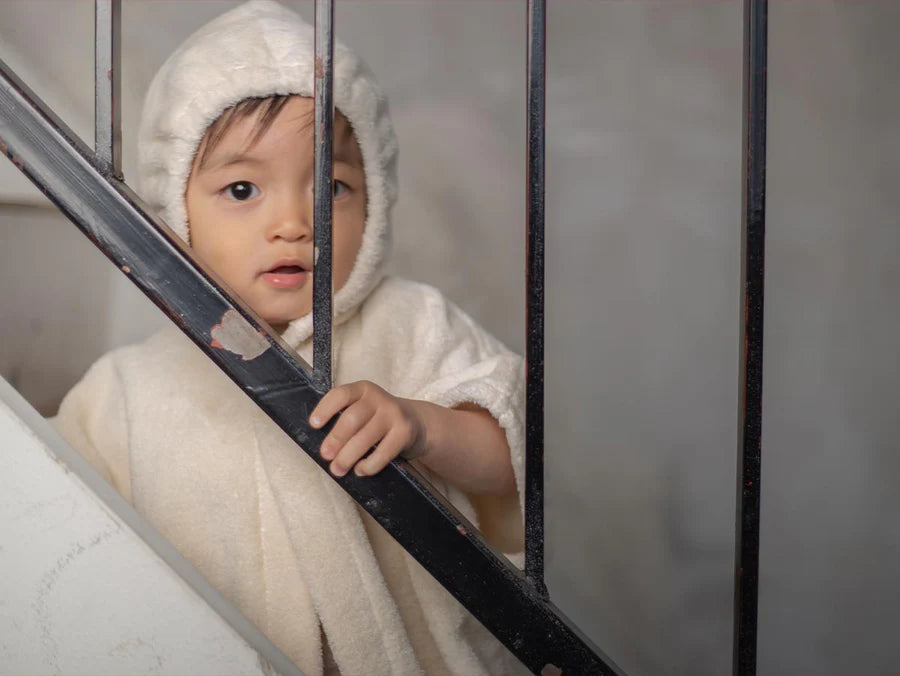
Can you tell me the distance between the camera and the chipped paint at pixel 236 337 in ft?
1.86

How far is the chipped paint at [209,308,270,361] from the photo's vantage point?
1.86 feet

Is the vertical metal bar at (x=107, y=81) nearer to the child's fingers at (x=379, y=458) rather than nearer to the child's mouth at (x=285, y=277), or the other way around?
the child's fingers at (x=379, y=458)

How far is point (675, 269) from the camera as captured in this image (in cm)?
166

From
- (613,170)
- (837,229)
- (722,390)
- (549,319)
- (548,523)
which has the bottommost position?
(548,523)

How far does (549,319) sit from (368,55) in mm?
599

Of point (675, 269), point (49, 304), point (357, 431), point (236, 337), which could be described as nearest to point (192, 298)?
point (236, 337)

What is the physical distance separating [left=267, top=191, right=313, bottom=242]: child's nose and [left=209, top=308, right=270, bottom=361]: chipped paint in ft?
1.26

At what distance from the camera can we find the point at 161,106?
1017 millimetres

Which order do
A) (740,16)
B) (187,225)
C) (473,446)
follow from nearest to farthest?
(473,446) < (187,225) < (740,16)

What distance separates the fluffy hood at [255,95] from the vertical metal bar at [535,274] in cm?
42


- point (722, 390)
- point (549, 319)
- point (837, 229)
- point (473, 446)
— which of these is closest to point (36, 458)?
point (473, 446)

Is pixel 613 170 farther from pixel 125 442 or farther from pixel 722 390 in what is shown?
pixel 125 442

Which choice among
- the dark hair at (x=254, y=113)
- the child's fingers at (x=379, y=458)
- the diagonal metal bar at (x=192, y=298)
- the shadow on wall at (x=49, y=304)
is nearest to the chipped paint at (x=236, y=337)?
the diagonal metal bar at (x=192, y=298)

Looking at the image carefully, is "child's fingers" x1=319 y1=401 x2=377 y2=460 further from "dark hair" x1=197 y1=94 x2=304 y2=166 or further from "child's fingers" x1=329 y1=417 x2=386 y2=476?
"dark hair" x1=197 y1=94 x2=304 y2=166
